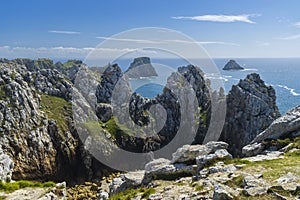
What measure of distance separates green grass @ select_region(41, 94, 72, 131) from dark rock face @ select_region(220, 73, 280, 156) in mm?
49640

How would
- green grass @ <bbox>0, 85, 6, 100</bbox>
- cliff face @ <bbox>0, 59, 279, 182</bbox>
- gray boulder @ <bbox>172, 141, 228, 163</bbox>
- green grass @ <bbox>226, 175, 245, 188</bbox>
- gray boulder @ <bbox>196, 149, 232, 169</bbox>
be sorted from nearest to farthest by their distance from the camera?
green grass @ <bbox>226, 175, 245, 188</bbox>, gray boulder @ <bbox>196, 149, 232, 169</bbox>, gray boulder @ <bbox>172, 141, 228, 163</bbox>, cliff face @ <bbox>0, 59, 279, 182</bbox>, green grass @ <bbox>0, 85, 6, 100</bbox>

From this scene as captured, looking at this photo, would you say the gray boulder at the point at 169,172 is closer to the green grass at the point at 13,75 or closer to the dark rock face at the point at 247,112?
the dark rock face at the point at 247,112

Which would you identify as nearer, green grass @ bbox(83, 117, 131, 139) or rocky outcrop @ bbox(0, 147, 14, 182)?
rocky outcrop @ bbox(0, 147, 14, 182)

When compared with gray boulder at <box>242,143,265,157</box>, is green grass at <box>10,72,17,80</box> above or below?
above

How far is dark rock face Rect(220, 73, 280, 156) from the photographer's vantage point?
7250 centimetres

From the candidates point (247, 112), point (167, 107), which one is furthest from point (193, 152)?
point (167, 107)

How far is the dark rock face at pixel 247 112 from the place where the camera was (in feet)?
238

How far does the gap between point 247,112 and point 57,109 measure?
6011 centimetres

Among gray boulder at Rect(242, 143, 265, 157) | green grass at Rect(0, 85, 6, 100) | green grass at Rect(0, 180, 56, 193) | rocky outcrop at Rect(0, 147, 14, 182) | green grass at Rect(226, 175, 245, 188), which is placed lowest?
rocky outcrop at Rect(0, 147, 14, 182)

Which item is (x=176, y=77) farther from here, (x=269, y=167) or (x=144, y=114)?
(x=269, y=167)

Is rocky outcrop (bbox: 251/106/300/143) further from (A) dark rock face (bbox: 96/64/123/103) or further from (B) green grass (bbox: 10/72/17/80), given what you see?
(A) dark rock face (bbox: 96/64/123/103)

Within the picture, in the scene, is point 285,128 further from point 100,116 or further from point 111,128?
point 100,116

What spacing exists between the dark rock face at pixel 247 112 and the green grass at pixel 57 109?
163ft

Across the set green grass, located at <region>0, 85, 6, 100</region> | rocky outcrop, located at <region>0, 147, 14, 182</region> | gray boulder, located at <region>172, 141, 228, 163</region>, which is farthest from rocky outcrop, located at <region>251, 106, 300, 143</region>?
green grass, located at <region>0, 85, 6, 100</region>
